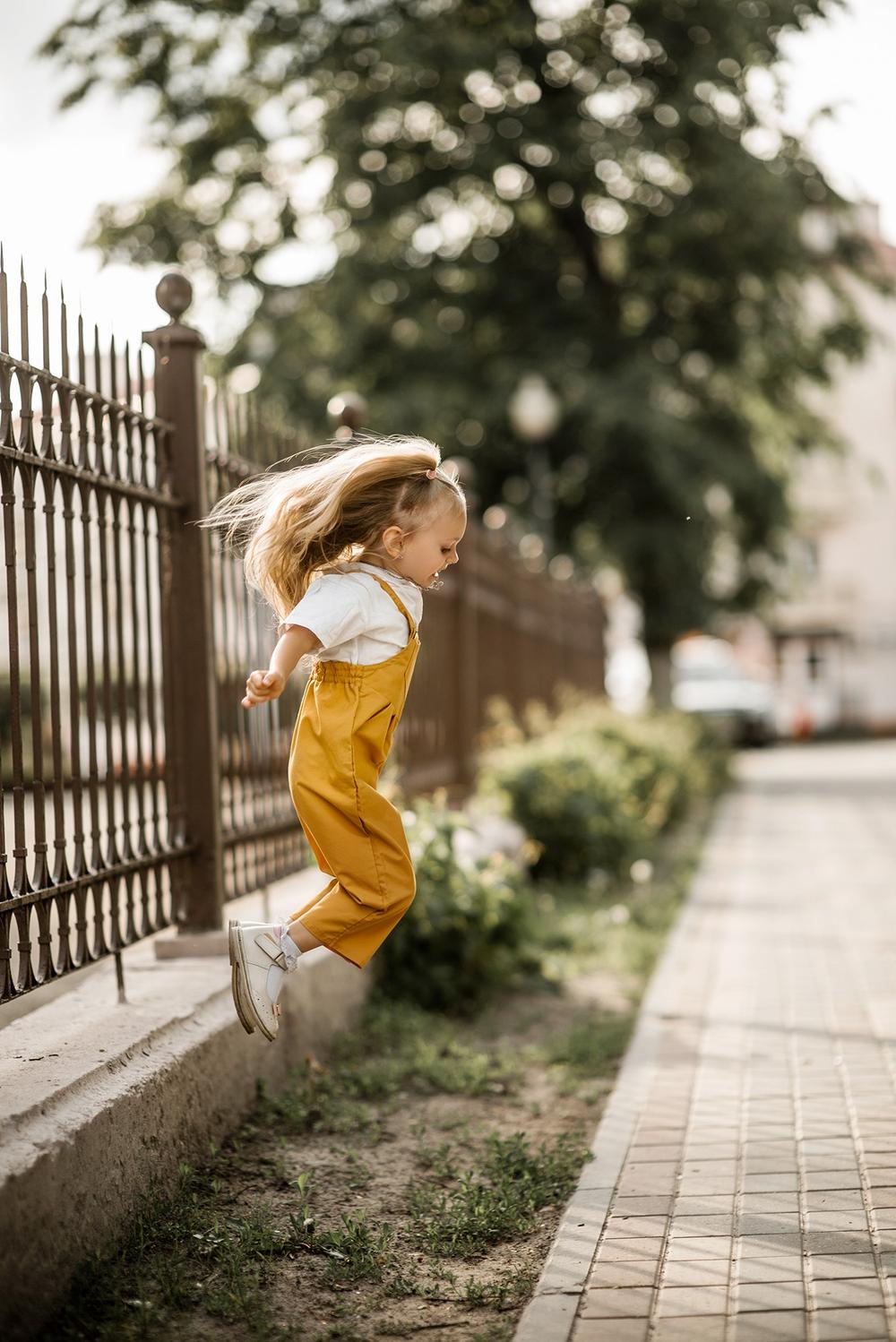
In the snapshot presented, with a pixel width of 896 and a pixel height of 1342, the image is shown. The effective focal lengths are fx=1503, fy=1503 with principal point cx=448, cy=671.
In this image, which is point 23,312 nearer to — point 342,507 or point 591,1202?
point 342,507

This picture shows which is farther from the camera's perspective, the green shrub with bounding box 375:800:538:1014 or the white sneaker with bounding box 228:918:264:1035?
the green shrub with bounding box 375:800:538:1014

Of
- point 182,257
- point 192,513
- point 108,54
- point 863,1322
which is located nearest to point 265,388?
point 182,257

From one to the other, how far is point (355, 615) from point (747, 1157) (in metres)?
1.87

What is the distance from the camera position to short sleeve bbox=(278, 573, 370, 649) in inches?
134

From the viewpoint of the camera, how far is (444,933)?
6191mm

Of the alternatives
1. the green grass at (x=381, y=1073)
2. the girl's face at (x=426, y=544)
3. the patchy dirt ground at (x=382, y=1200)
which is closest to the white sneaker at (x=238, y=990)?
the patchy dirt ground at (x=382, y=1200)

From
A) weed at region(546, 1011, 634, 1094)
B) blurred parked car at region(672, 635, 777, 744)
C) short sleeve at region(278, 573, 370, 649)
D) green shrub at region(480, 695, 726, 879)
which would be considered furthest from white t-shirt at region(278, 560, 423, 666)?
blurred parked car at region(672, 635, 777, 744)

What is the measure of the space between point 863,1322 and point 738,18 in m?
17.2

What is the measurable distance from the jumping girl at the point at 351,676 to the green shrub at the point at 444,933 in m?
2.53

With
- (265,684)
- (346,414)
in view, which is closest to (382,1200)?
(265,684)

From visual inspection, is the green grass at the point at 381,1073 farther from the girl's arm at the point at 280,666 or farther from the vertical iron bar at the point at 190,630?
the girl's arm at the point at 280,666

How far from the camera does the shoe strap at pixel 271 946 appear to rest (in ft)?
11.5

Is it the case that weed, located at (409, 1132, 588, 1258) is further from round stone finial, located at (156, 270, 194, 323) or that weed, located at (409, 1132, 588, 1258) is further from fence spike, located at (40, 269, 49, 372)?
round stone finial, located at (156, 270, 194, 323)

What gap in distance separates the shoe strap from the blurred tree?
563 inches
